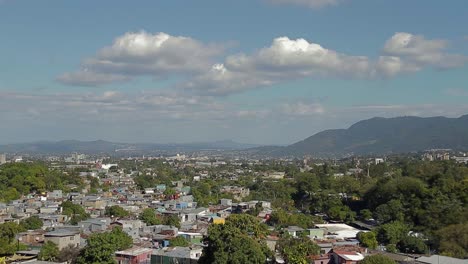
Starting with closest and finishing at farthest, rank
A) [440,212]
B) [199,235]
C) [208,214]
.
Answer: [199,235], [440,212], [208,214]

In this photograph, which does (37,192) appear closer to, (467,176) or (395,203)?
(395,203)

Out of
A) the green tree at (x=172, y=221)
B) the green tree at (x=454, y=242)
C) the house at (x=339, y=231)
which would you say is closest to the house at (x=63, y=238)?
the green tree at (x=172, y=221)

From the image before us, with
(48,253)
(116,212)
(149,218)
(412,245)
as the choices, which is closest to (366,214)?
(412,245)

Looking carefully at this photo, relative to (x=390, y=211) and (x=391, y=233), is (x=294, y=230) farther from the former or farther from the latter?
(x=390, y=211)

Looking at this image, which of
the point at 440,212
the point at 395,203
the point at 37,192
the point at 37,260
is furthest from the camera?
the point at 37,192

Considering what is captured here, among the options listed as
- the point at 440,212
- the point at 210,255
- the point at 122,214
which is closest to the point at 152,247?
the point at 210,255

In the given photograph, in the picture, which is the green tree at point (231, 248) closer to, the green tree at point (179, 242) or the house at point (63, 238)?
the green tree at point (179, 242)

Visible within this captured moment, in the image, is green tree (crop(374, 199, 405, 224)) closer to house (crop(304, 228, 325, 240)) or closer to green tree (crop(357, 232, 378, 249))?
house (crop(304, 228, 325, 240))
